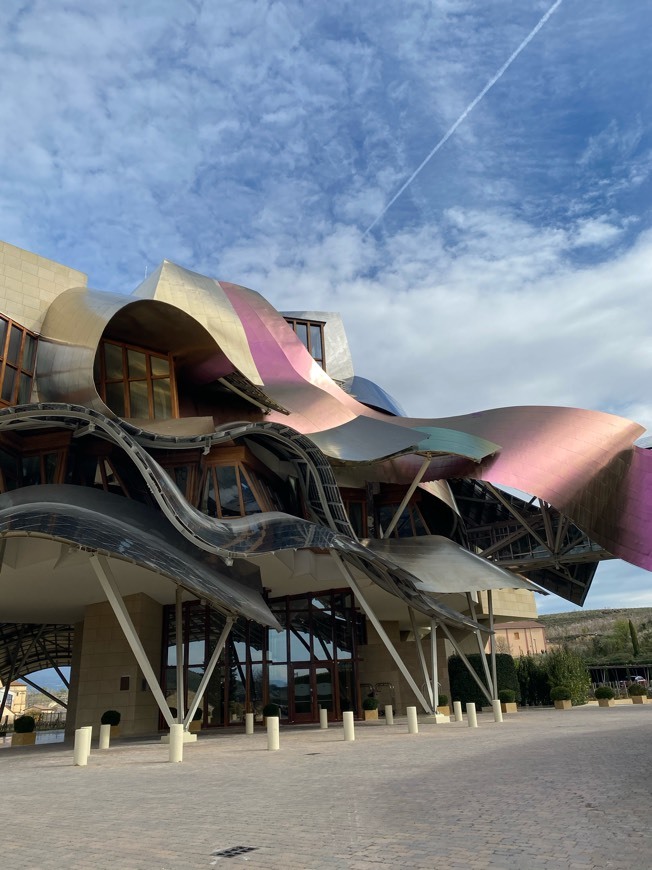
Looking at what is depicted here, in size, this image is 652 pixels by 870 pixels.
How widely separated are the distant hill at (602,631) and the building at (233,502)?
1296 inches

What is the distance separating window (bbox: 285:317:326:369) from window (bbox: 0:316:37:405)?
18627mm

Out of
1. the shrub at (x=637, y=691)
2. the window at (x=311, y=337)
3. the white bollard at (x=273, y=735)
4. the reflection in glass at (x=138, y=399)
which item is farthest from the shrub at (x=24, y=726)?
the shrub at (x=637, y=691)

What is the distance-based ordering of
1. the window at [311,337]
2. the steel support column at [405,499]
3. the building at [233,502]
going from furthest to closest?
the window at [311,337] → the steel support column at [405,499] → the building at [233,502]

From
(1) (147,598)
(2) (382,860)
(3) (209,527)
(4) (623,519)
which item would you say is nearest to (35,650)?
(1) (147,598)

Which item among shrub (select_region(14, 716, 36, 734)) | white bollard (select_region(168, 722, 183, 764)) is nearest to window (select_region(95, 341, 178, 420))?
shrub (select_region(14, 716, 36, 734))

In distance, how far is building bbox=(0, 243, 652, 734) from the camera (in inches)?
781

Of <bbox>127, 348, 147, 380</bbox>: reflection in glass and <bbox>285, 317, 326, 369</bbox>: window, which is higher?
<bbox>285, 317, 326, 369</bbox>: window

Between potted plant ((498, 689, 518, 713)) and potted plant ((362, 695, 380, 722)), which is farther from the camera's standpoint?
potted plant ((498, 689, 518, 713))

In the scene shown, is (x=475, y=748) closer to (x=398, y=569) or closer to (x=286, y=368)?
(x=398, y=569)

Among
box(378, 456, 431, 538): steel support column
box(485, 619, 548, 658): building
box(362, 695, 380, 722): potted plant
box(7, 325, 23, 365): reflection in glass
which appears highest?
box(7, 325, 23, 365): reflection in glass

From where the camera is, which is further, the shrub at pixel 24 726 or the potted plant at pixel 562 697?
the potted plant at pixel 562 697

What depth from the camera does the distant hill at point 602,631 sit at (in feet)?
230

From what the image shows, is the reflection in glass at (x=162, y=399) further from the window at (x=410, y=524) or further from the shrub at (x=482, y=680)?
the shrub at (x=482, y=680)

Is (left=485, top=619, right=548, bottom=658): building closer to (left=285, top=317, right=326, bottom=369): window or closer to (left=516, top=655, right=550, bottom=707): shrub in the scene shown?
Result: (left=516, top=655, right=550, bottom=707): shrub
